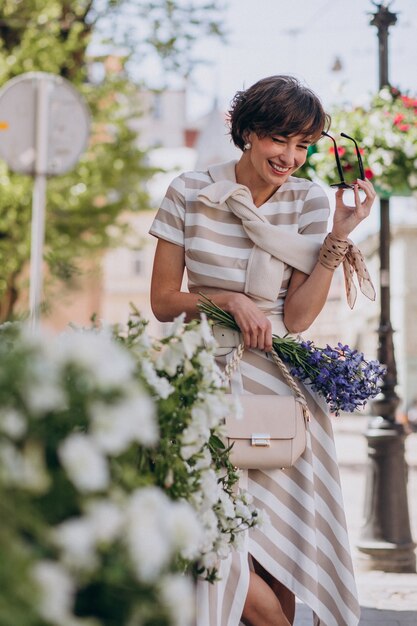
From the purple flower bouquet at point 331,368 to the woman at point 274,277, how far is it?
0.20 feet

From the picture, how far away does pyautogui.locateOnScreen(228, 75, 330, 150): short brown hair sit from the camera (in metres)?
3.26

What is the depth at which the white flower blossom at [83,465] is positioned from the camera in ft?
4.66

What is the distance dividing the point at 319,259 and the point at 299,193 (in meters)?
0.29

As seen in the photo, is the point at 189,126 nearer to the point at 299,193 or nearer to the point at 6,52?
the point at 6,52

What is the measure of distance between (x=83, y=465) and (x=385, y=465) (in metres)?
6.43

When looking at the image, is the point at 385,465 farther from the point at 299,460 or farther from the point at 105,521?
the point at 105,521

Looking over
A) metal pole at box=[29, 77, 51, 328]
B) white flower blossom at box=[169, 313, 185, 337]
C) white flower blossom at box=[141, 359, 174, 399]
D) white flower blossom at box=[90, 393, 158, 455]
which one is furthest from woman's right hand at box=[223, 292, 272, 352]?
metal pole at box=[29, 77, 51, 328]

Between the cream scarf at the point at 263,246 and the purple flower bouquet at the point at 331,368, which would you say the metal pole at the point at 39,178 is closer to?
the cream scarf at the point at 263,246

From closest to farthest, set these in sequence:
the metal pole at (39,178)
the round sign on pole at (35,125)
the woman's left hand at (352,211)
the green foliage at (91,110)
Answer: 1. the woman's left hand at (352,211)
2. the metal pole at (39,178)
3. the round sign on pole at (35,125)
4. the green foliage at (91,110)

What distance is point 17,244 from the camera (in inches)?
629

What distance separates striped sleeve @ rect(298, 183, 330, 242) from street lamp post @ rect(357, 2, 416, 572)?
421cm

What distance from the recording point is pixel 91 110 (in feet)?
55.9

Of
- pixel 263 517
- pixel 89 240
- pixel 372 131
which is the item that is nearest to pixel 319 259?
pixel 263 517

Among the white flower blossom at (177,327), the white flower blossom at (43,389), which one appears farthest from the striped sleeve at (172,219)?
the white flower blossom at (43,389)
